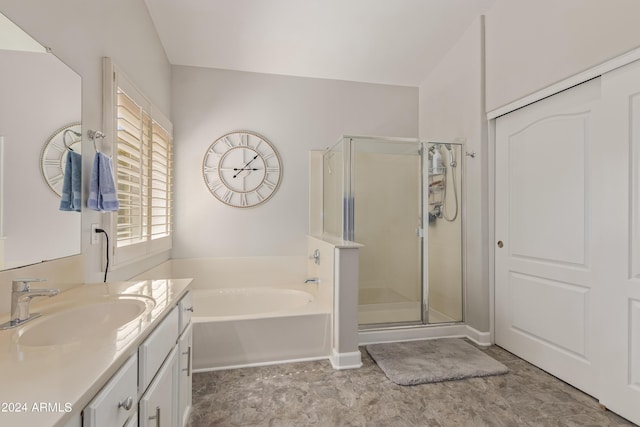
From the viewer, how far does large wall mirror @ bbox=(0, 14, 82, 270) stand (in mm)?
1128

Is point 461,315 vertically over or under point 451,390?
over

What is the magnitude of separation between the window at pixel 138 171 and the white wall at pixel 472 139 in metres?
2.83

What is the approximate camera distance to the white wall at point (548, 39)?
1793 mm

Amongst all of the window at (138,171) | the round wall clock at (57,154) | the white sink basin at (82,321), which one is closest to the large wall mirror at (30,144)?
the round wall clock at (57,154)

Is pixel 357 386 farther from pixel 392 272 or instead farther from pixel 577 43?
pixel 577 43

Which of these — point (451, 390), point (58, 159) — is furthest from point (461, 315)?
point (58, 159)

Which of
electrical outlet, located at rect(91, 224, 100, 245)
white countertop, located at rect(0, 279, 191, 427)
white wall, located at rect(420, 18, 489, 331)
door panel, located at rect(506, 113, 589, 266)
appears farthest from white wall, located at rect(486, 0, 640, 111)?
electrical outlet, located at rect(91, 224, 100, 245)

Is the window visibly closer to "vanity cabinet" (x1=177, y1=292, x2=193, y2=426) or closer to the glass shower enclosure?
"vanity cabinet" (x1=177, y1=292, x2=193, y2=426)

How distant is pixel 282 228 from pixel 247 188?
23.0 inches

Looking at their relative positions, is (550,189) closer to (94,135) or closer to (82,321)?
(82,321)

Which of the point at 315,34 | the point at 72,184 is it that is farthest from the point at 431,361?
the point at 315,34

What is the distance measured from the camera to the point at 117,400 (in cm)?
81

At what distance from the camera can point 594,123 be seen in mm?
1942

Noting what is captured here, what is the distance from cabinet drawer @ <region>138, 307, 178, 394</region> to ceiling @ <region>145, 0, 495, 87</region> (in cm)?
251
